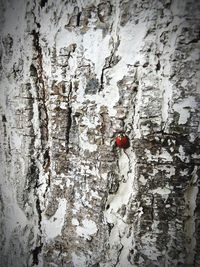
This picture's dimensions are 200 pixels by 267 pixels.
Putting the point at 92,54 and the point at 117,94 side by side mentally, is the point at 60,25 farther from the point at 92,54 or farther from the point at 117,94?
the point at 117,94

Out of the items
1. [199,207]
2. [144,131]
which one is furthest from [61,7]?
[199,207]

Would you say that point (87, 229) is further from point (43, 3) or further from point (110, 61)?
point (43, 3)

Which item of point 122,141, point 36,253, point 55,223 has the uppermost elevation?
point 122,141

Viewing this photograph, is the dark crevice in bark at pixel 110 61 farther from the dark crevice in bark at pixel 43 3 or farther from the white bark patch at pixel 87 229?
the white bark patch at pixel 87 229

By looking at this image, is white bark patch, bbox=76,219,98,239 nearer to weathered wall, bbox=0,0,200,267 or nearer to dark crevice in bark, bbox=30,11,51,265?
weathered wall, bbox=0,0,200,267

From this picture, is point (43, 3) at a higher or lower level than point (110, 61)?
higher

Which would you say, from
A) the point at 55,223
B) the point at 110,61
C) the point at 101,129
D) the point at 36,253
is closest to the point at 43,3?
the point at 110,61

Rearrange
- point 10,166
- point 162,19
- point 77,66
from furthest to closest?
point 10,166
point 77,66
point 162,19
